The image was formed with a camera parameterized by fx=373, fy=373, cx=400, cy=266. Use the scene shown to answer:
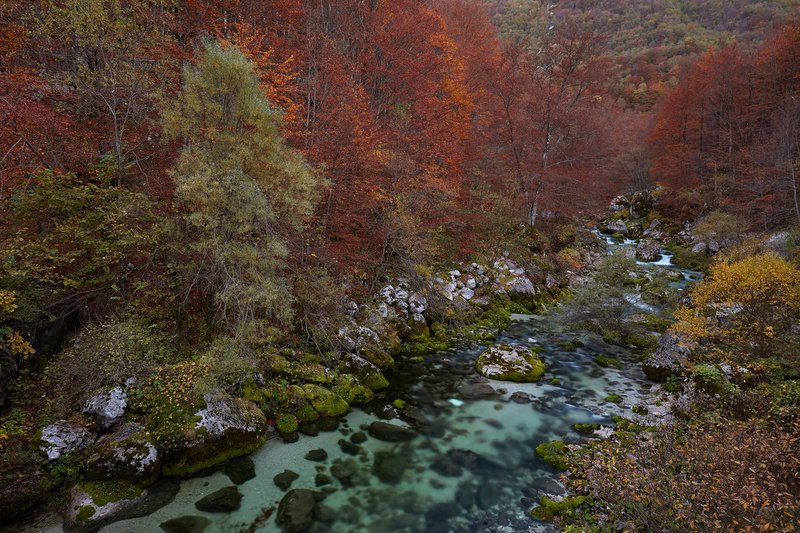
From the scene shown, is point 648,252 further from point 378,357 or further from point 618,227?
point 378,357

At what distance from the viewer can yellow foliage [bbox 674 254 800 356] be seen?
921 cm

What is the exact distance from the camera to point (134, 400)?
7.68m

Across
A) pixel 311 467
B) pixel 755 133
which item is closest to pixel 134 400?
pixel 311 467

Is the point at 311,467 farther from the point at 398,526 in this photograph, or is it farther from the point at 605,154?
the point at 605,154

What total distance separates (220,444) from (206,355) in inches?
75.4

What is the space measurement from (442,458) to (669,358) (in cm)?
806

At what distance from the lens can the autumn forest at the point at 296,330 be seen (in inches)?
258

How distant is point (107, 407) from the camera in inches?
291

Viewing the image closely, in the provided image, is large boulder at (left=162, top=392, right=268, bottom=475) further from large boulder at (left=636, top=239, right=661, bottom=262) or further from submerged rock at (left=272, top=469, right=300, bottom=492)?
large boulder at (left=636, top=239, right=661, bottom=262)

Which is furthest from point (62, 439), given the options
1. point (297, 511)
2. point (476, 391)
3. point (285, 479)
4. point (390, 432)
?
point (476, 391)

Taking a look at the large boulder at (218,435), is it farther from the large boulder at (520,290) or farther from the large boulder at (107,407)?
the large boulder at (520,290)

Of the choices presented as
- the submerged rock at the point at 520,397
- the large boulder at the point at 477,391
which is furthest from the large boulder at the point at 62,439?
the submerged rock at the point at 520,397

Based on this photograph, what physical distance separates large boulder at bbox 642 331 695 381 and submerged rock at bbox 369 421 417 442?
7.85 m

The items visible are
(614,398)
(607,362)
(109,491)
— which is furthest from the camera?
(607,362)
